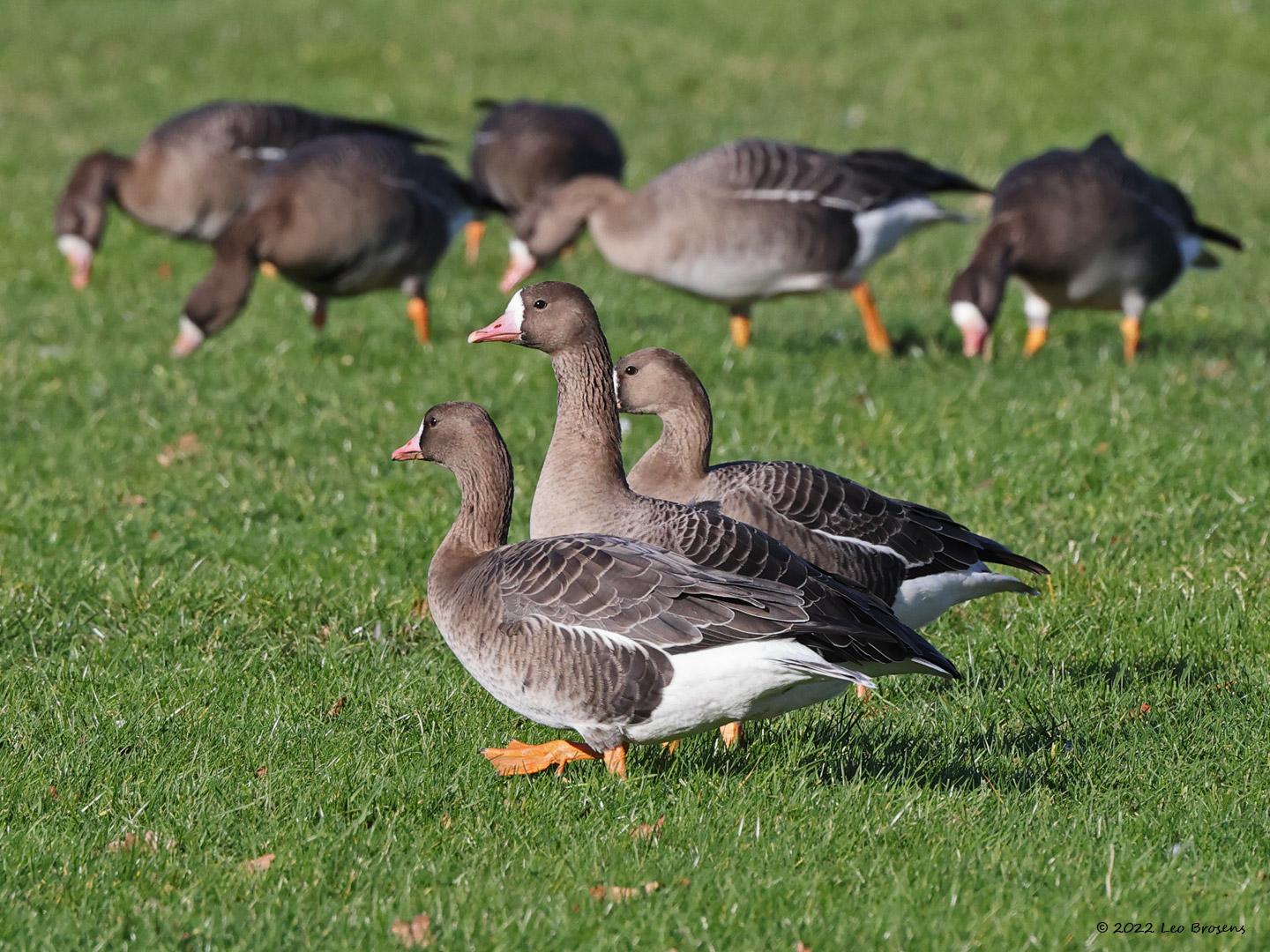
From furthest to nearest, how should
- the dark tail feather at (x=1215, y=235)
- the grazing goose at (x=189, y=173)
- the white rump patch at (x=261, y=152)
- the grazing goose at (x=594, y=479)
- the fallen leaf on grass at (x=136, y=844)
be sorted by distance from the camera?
1. the white rump patch at (x=261, y=152)
2. the grazing goose at (x=189, y=173)
3. the dark tail feather at (x=1215, y=235)
4. the grazing goose at (x=594, y=479)
5. the fallen leaf on grass at (x=136, y=844)

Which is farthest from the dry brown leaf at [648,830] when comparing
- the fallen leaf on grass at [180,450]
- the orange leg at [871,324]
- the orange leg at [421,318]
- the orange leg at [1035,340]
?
the orange leg at [1035,340]

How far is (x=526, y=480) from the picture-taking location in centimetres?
923

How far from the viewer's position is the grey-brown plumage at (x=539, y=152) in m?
16.2

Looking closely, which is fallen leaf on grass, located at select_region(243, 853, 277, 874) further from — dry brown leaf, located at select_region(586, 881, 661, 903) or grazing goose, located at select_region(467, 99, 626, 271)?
grazing goose, located at select_region(467, 99, 626, 271)

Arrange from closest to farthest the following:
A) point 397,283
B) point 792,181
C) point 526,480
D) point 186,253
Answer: point 526,480, point 792,181, point 397,283, point 186,253

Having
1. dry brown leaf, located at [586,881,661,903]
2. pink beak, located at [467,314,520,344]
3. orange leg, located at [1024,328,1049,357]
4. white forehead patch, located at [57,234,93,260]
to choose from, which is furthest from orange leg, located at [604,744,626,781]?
white forehead patch, located at [57,234,93,260]

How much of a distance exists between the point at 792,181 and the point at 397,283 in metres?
3.31

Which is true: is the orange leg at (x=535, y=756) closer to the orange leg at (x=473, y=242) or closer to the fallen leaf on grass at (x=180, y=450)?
the fallen leaf on grass at (x=180, y=450)

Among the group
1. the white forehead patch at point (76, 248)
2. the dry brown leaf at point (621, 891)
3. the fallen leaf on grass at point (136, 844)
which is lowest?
the white forehead patch at point (76, 248)

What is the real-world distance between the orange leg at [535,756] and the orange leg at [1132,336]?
793 centimetres

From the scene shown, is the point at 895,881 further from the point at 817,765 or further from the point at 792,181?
the point at 792,181

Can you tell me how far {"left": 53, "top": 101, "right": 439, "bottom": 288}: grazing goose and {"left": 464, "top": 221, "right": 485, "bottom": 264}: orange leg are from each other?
1580 millimetres

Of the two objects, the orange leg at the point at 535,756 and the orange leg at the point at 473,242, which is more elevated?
the orange leg at the point at 535,756

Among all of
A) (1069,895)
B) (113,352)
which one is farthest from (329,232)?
(1069,895)
